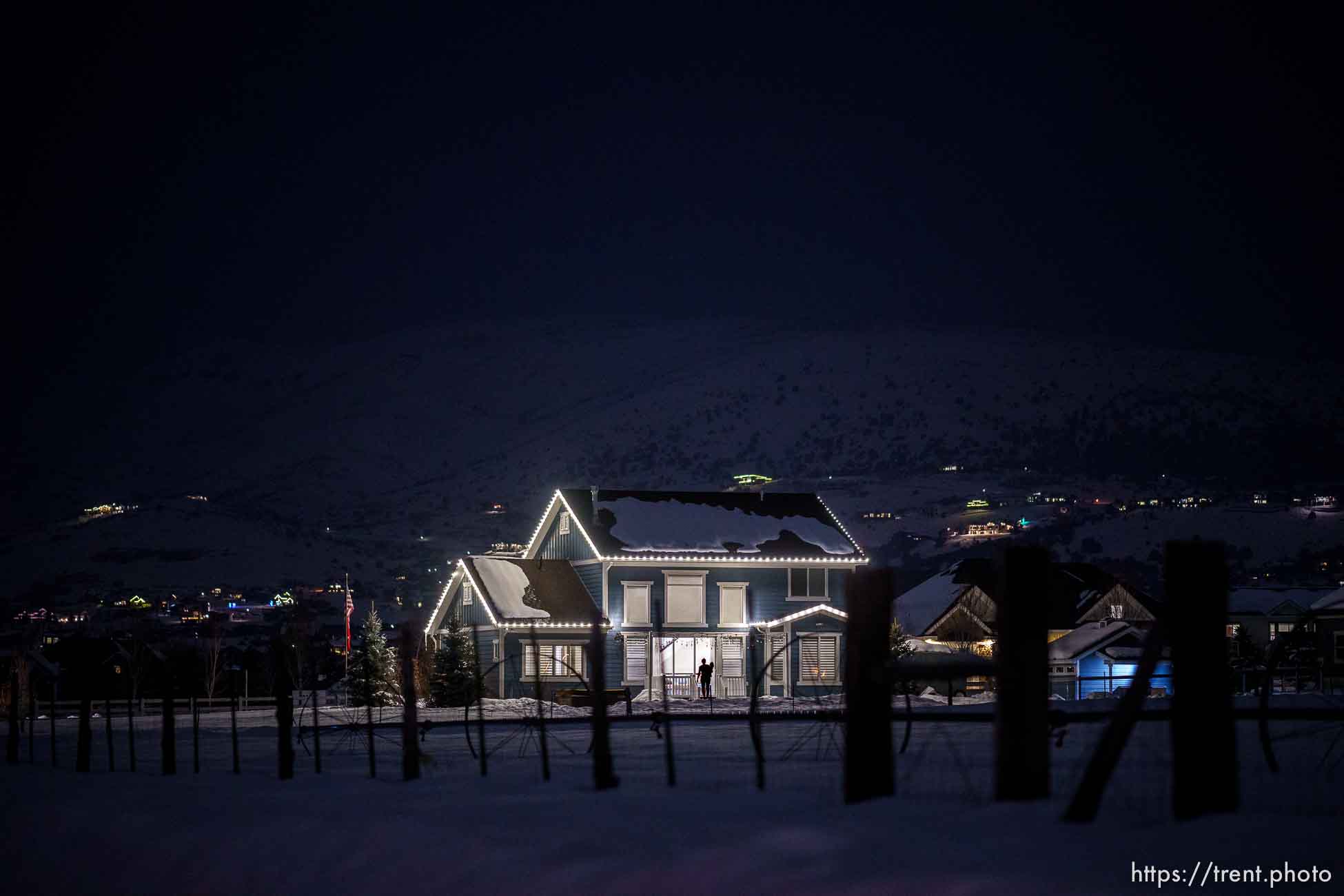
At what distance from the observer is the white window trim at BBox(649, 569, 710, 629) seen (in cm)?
5625

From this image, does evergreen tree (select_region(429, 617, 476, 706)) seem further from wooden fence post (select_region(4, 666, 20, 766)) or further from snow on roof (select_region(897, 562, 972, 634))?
snow on roof (select_region(897, 562, 972, 634))

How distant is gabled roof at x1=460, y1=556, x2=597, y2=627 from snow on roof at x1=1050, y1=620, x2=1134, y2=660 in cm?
2219

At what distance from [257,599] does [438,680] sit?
122673 millimetres

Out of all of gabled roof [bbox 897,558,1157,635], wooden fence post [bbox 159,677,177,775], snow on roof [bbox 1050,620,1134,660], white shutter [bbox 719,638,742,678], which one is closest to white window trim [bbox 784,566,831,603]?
white shutter [bbox 719,638,742,678]

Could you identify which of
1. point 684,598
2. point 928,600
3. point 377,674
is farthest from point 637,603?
point 928,600

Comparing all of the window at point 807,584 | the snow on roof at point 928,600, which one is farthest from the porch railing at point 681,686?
the snow on roof at point 928,600

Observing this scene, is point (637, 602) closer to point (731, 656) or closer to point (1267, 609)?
point (731, 656)

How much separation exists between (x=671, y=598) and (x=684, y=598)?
50 centimetres

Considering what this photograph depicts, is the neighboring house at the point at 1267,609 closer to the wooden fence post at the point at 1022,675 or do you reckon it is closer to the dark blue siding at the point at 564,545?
the dark blue siding at the point at 564,545

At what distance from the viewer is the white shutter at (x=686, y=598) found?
2226 inches

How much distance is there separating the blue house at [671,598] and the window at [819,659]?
0.15ft

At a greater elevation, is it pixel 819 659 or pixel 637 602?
pixel 637 602

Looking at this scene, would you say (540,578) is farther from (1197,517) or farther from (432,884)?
(1197,517)

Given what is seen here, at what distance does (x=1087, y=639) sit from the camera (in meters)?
67.2
